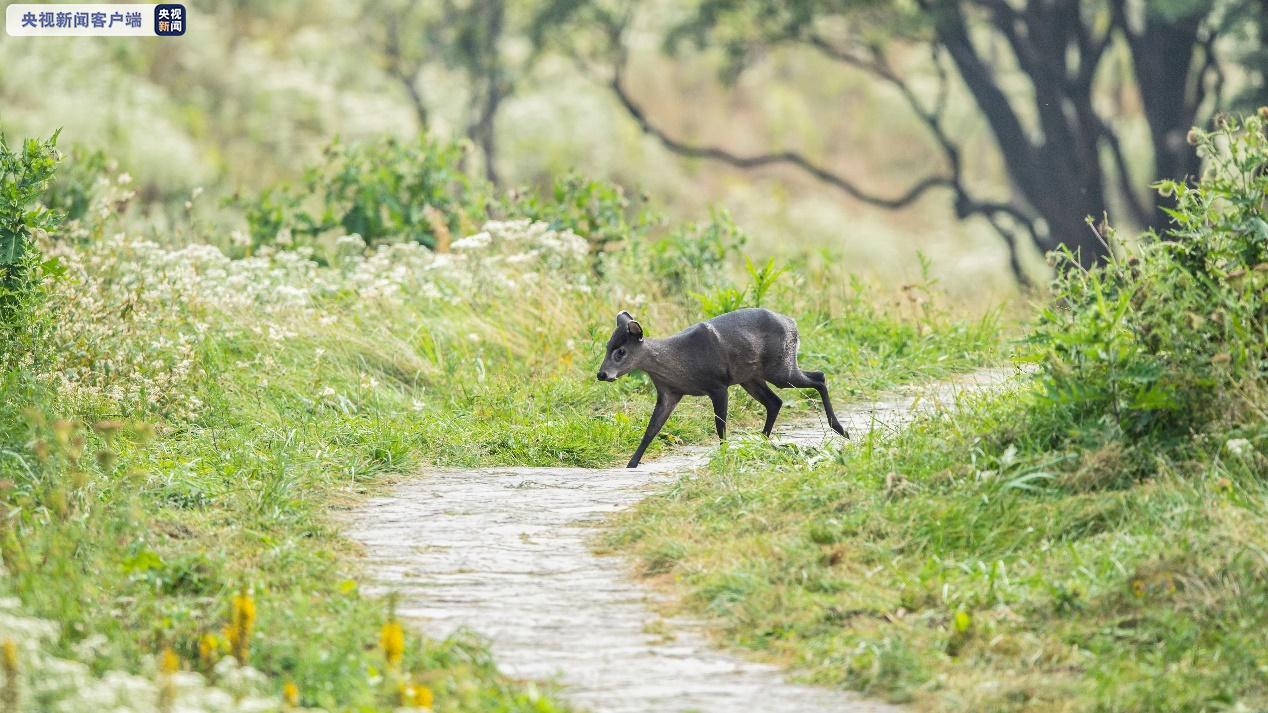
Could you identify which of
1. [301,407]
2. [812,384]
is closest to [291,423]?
[301,407]

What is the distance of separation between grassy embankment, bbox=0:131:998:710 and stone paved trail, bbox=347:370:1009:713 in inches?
8.4

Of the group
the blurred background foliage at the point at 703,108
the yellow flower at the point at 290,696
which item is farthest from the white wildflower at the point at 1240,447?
the blurred background foliage at the point at 703,108

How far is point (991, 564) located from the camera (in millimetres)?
6078

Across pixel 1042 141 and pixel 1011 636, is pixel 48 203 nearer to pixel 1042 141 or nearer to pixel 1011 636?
pixel 1011 636

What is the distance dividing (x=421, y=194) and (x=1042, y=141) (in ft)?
37.4

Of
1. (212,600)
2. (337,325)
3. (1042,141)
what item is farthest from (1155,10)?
(212,600)

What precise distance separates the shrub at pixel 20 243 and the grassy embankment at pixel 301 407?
0.18 meters

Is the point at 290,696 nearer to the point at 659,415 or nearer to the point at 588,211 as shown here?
the point at 659,415

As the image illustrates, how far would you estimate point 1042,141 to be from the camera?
22688mm

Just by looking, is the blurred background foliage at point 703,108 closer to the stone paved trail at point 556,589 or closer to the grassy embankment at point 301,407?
the grassy embankment at point 301,407

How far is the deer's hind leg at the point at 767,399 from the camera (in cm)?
866

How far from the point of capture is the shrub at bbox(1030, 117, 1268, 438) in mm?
6734

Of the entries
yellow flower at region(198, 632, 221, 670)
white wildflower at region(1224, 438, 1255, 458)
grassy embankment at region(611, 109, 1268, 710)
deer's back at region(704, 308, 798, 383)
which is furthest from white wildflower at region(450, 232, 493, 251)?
yellow flower at region(198, 632, 221, 670)

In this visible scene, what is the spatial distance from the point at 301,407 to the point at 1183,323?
4915 millimetres
